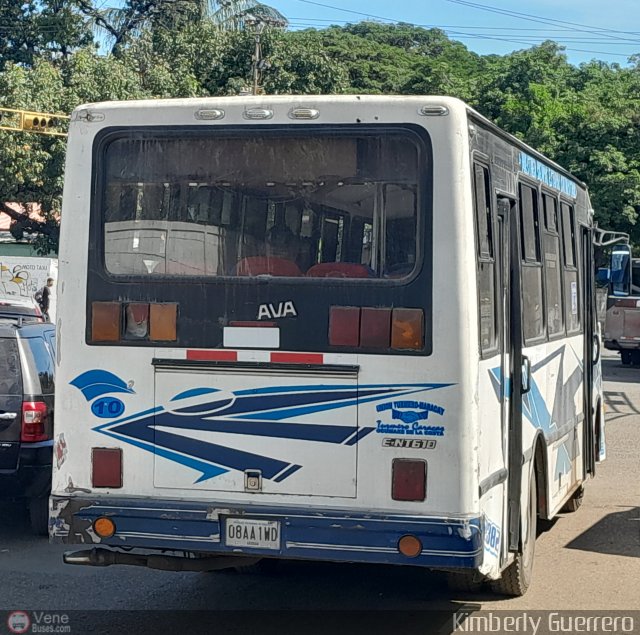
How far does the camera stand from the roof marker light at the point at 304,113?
568 centimetres

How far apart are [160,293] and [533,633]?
291 centimetres

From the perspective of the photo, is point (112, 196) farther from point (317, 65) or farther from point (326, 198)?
point (317, 65)

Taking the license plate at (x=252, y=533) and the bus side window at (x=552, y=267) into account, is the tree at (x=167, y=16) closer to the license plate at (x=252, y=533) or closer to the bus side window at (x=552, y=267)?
the bus side window at (x=552, y=267)

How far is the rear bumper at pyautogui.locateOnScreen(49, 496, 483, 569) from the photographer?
5.36m

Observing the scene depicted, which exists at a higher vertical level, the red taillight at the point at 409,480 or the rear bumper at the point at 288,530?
the red taillight at the point at 409,480

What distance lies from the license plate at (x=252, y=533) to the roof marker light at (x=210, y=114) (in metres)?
2.16

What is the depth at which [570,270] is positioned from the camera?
8.95m

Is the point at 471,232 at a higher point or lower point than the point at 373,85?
lower

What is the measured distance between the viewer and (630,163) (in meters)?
36.2

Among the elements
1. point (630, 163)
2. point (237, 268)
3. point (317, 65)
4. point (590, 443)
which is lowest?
point (590, 443)

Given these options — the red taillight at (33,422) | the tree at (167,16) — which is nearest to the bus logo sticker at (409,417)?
the red taillight at (33,422)

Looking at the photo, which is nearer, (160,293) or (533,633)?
(160,293)

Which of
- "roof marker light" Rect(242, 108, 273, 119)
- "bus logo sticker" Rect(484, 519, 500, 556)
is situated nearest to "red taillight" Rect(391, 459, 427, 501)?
"bus logo sticker" Rect(484, 519, 500, 556)

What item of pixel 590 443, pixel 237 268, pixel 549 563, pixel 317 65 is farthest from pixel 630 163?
pixel 237 268
